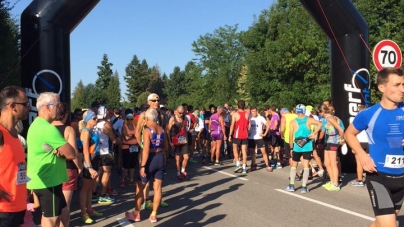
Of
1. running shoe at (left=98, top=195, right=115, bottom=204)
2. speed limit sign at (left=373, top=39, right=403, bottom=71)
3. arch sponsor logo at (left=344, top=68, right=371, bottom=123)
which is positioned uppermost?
speed limit sign at (left=373, top=39, right=403, bottom=71)

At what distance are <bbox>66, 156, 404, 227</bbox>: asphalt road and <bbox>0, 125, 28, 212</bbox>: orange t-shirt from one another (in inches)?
135

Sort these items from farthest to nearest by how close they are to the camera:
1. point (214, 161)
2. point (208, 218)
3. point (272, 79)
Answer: point (272, 79) < point (214, 161) < point (208, 218)

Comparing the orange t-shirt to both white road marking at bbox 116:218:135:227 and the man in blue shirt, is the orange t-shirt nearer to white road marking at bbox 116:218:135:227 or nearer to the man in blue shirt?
the man in blue shirt

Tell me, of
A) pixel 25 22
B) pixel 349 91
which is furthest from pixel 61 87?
pixel 349 91

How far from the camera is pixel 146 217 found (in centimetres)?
735

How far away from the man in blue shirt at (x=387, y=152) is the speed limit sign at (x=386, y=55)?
5048 mm

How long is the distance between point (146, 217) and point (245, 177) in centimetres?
474

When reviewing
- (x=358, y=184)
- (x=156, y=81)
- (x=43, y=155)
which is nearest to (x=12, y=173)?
(x=43, y=155)

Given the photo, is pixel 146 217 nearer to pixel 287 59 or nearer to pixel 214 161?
pixel 214 161

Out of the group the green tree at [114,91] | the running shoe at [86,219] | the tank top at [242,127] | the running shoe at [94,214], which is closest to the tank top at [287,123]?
the tank top at [242,127]

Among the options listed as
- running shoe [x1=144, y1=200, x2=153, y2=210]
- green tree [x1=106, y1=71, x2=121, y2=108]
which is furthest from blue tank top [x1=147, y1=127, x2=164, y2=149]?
green tree [x1=106, y1=71, x2=121, y2=108]

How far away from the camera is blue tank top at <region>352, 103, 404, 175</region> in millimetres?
4148

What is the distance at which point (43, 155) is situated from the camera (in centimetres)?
429

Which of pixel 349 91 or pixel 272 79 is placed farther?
pixel 272 79
